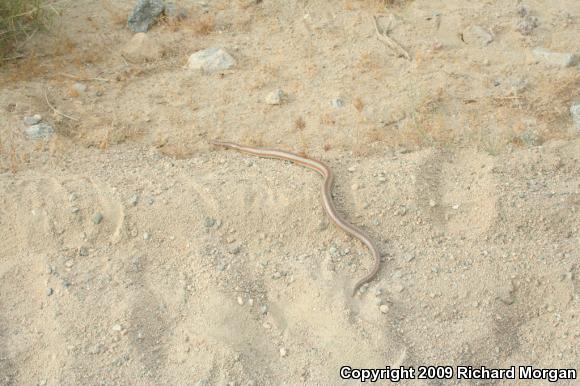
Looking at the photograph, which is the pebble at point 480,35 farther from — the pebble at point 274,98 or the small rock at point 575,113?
the pebble at point 274,98

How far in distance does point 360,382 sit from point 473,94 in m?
3.50

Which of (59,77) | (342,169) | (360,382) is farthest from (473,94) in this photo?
(59,77)

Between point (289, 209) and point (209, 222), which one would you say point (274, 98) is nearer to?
point (289, 209)

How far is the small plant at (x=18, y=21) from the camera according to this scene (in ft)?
21.5

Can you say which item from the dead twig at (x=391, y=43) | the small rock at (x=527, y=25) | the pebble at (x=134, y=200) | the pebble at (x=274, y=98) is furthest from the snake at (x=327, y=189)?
the small rock at (x=527, y=25)

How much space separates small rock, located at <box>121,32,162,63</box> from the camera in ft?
23.0

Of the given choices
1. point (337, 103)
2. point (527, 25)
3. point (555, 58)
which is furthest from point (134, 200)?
point (527, 25)

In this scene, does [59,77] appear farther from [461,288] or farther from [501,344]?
[501,344]

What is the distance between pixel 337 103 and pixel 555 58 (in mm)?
2433

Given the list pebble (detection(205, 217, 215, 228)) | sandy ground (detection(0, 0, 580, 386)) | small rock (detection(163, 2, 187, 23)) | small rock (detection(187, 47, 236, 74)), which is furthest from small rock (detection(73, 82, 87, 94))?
pebble (detection(205, 217, 215, 228))

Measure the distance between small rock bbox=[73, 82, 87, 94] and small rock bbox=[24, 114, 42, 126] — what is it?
0.64 metres

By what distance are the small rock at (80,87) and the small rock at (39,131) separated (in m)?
0.73

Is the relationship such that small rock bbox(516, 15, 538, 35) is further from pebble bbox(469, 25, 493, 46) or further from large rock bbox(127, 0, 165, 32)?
large rock bbox(127, 0, 165, 32)

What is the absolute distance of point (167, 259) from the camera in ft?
15.4
